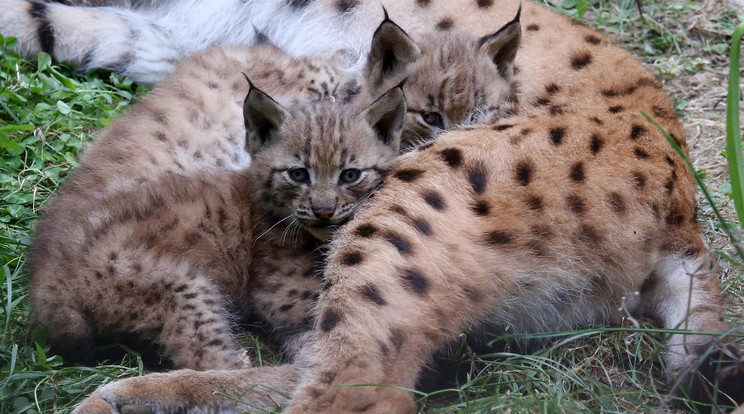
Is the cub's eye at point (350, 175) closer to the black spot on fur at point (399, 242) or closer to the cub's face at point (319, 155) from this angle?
the cub's face at point (319, 155)

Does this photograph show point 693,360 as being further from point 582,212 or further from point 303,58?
point 303,58

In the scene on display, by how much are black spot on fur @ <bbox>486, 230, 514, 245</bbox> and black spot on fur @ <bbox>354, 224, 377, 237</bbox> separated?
420 mm

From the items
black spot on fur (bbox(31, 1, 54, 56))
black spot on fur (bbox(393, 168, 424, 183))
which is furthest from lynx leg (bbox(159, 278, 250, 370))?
black spot on fur (bbox(31, 1, 54, 56))

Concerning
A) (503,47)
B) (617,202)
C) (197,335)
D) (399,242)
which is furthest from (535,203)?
(197,335)

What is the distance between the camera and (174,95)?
4.51 meters

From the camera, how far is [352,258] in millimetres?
3324

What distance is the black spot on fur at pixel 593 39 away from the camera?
14.3 feet

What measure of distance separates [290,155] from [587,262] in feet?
4.16

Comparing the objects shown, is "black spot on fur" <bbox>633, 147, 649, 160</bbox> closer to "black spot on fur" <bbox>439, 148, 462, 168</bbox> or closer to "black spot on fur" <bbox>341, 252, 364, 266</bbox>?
"black spot on fur" <bbox>439, 148, 462, 168</bbox>

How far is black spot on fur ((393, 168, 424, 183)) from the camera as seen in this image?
358 cm

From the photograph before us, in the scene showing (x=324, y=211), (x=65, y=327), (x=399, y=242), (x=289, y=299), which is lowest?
(x=289, y=299)

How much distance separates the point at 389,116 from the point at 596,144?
0.88 m

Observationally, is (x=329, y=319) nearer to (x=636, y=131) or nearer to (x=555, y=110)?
(x=555, y=110)

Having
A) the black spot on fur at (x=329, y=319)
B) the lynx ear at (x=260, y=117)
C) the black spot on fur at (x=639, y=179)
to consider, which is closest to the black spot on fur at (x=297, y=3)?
the lynx ear at (x=260, y=117)
